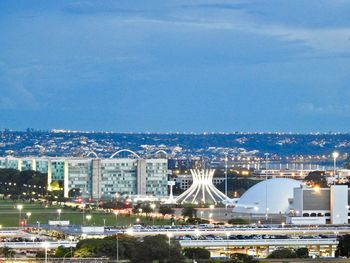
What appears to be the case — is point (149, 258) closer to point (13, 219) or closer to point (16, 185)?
point (13, 219)

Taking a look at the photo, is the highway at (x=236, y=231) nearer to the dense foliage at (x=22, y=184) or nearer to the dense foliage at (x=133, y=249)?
the dense foliage at (x=133, y=249)

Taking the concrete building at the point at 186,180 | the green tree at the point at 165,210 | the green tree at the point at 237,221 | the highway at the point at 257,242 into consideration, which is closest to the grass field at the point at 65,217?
the green tree at the point at 165,210

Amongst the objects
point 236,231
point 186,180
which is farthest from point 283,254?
point 186,180

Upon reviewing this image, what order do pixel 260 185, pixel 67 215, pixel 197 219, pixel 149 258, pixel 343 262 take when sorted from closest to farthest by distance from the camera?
1. pixel 149 258
2. pixel 343 262
3. pixel 197 219
4. pixel 67 215
5. pixel 260 185

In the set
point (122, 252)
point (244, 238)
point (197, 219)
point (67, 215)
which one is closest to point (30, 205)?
point (67, 215)

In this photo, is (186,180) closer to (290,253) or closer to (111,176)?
(111,176)
